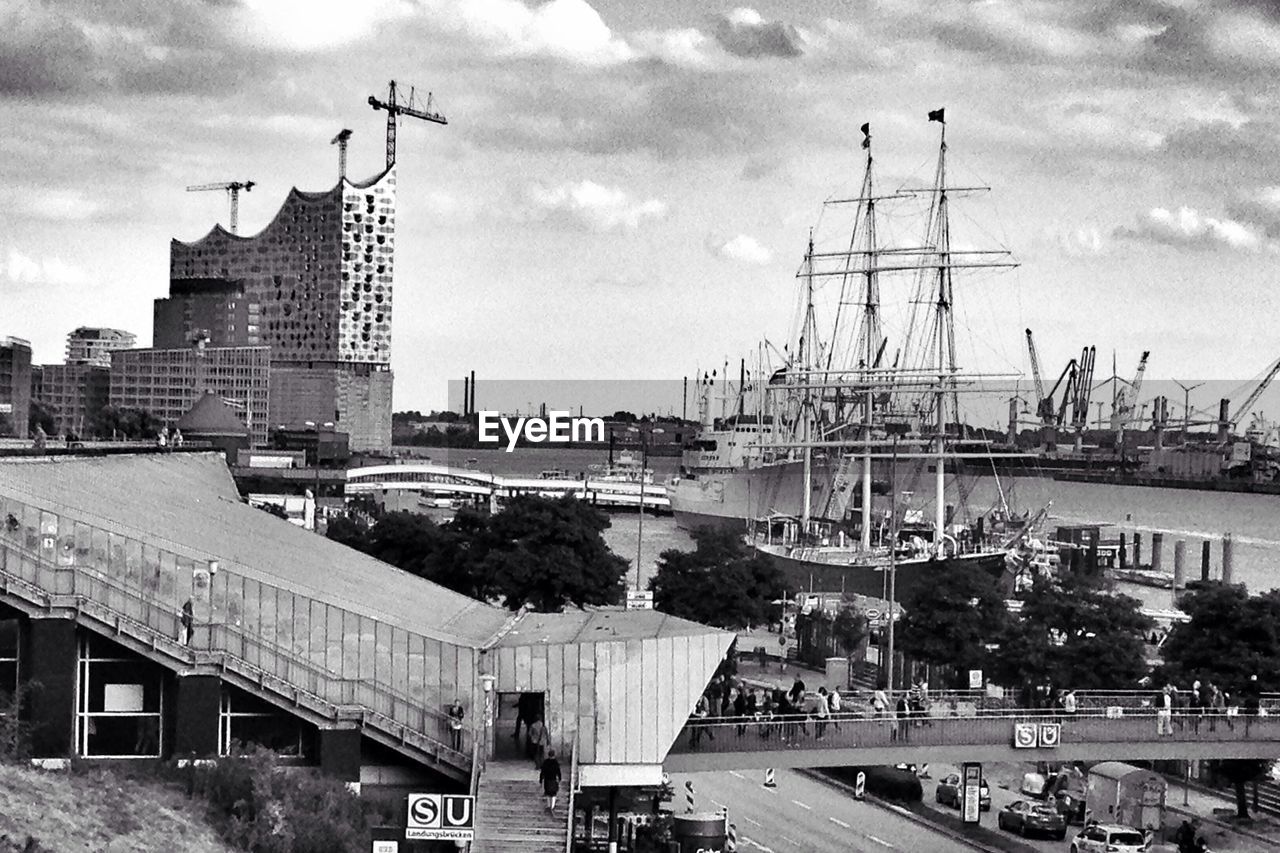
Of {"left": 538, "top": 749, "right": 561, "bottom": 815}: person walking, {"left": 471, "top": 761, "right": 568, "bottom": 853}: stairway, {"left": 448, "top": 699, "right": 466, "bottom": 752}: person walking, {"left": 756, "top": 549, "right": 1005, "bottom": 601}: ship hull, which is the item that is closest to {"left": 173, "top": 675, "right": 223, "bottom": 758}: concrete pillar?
{"left": 448, "top": 699, "right": 466, "bottom": 752}: person walking

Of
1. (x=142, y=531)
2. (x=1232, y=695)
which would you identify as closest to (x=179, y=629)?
(x=142, y=531)

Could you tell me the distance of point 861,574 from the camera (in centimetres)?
12012

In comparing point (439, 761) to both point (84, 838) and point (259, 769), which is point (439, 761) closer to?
point (259, 769)

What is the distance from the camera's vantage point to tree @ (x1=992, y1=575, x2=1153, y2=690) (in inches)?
1962

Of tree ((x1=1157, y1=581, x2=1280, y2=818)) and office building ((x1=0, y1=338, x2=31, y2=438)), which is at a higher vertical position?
office building ((x1=0, y1=338, x2=31, y2=438))

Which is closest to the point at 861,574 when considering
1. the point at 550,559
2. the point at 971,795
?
the point at 550,559

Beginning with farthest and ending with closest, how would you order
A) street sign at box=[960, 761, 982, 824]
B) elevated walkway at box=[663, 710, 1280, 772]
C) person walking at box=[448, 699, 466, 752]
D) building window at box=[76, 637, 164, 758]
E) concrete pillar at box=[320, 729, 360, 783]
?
street sign at box=[960, 761, 982, 824] → elevated walkway at box=[663, 710, 1280, 772] → person walking at box=[448, 699, 466, 752] → concrete pillar at box=[320, 729, 360, 783] → building window at box=[76, 637, 164, 758]

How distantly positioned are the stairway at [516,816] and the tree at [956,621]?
29334 mm

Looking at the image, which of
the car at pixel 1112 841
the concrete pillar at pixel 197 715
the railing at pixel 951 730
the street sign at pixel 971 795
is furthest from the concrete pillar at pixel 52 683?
the street sign at pixel 971 795

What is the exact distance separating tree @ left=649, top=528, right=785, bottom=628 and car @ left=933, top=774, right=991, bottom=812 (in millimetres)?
17298

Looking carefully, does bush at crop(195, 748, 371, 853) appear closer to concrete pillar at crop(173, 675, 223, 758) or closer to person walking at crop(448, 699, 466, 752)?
concrete pillar at crop(173, 675, 223, 758)

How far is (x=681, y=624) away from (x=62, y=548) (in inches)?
425

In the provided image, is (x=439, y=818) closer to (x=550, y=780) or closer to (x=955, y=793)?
(x=550, y=780)

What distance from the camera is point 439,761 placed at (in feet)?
97.9
